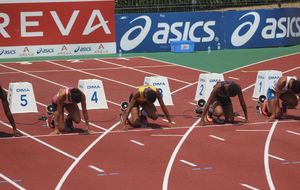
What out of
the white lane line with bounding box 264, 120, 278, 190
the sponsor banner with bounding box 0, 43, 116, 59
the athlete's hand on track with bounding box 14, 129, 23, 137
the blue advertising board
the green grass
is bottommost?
the green grass

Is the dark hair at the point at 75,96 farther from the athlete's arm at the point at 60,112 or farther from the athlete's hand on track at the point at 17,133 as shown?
the athlete's hand on track at the point at 17,133

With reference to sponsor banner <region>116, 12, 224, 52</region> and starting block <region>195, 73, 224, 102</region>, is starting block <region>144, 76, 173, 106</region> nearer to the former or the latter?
starting block <region>195, 73, 224, 102</region>

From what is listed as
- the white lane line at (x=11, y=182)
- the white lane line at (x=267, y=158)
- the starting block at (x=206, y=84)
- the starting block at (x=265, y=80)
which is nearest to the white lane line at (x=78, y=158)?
the white lane line at (x=11, y=182)

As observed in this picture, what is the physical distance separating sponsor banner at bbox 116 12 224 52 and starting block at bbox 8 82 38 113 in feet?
46.1

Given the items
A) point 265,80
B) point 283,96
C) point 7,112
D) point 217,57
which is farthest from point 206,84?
point 217,57

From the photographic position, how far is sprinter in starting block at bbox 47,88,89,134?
19297 mm

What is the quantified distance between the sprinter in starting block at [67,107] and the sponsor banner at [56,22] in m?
15.1

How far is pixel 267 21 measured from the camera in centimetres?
3866

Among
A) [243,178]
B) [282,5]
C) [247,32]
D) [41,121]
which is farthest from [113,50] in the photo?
[243,178]

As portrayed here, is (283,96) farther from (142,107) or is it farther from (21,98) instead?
(21,98)

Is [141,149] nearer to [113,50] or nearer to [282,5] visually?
[113,50]

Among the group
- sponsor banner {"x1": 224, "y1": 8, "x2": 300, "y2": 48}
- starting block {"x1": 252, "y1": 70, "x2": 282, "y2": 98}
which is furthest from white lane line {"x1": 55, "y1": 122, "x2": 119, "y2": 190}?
sponsor banner {"x1": 224, "y1": 8, "x2": 300, "y2": 48}

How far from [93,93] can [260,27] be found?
16.9 metres

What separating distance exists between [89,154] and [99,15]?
62.8 feet
